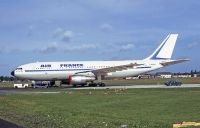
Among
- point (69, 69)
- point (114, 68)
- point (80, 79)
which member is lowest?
point (80, 79)

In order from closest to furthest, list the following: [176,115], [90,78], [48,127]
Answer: [48,127] < [176,115] < [90,78]

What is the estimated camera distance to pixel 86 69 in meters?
82.4

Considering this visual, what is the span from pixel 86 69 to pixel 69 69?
2867mm

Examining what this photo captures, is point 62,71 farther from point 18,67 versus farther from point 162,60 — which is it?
point 162,60

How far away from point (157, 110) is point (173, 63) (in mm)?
54856

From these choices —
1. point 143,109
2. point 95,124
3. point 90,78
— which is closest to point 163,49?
point 90,78

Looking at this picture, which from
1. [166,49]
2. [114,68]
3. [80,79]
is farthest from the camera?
[166,49]

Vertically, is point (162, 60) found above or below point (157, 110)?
above

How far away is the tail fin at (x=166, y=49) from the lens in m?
85.8

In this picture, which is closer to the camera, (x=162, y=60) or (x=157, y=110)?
(x=157, y=110)

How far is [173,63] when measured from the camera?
273 feet

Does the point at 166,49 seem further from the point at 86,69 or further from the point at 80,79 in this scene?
the point at 80,79

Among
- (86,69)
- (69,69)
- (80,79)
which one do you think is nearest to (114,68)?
(86,69)

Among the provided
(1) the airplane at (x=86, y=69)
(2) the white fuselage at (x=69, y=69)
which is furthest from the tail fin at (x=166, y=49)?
(2) the white fuselage at (x=69, y=69)
